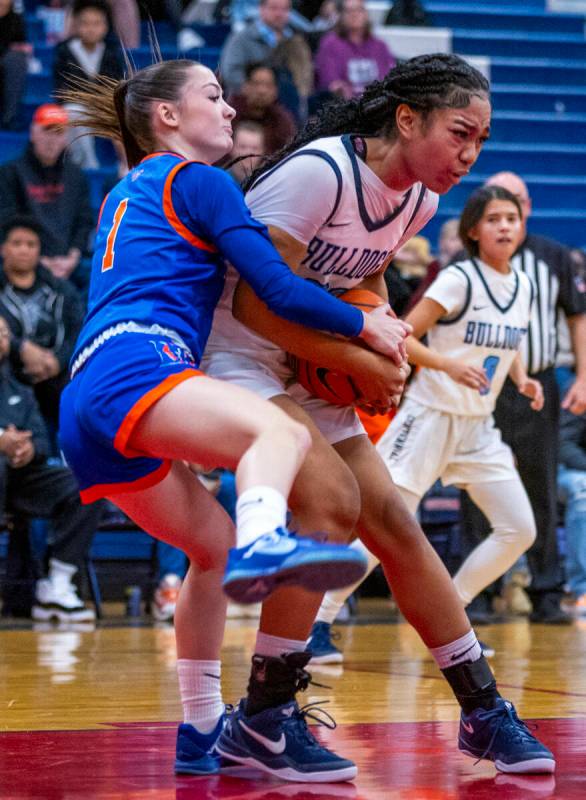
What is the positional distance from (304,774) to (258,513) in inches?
28.4

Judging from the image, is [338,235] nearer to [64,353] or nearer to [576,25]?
[64,353]

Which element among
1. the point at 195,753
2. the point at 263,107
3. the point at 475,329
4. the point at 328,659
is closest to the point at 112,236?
the point at 195,753

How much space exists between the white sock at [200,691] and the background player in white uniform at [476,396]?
2698 millimetres

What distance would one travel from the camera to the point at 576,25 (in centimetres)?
1402

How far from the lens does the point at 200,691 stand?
3.09 metres

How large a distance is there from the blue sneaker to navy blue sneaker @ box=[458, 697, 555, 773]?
7.06 ft

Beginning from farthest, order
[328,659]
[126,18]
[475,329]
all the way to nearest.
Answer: [126,18] → [475,329] → [328,659]

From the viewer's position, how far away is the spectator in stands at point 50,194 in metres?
Result: 8.80

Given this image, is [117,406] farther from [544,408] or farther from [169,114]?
[544,408]

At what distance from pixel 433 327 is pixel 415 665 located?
147 centimetres

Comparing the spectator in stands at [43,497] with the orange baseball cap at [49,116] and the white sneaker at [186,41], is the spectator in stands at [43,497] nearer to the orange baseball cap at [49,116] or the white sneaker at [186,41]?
the orange baseball cap at [49,116]

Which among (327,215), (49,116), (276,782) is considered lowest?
(276,782)

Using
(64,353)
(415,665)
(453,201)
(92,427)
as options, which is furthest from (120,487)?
(453,201)

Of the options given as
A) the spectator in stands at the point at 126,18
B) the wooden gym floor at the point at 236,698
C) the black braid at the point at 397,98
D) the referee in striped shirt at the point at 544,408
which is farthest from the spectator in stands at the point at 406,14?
the black braid at the point at 397,98
